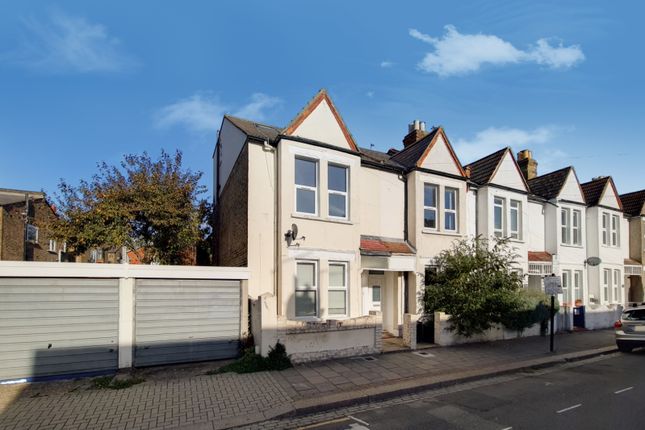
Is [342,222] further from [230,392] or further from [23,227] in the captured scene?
[23,227]

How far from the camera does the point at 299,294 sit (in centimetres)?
1084

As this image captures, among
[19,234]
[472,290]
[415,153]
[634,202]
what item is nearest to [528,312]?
[472,290]

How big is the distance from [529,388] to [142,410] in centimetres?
799

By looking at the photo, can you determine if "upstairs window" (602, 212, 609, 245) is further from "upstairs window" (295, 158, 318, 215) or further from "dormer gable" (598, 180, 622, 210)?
"upstairs window" (295, 158, 318, 215)

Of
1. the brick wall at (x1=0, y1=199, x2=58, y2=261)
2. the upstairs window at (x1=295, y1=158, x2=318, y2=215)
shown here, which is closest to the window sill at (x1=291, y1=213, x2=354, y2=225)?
the upstairs window at (x1=295, y1=158, x2=318, y2=215)

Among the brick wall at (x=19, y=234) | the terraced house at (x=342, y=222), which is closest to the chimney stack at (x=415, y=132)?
the terraced house at (x=342, y=222)

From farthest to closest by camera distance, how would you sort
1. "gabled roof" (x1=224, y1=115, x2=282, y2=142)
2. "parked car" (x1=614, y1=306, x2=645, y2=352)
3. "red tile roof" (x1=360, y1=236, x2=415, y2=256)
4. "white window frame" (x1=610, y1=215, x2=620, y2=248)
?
"white window frame" (x1=610, y1=215, x2=620, y2=248), "gabled roof" (x1=224, y1=115, x2=282, y2=142), "parked car" (x1=614, y1=306, x2=645, y2=352), "red tile roof" (x1=360, y1=236, x2=415, y2=256)

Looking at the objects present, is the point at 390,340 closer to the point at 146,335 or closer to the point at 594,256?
the point at 146,335

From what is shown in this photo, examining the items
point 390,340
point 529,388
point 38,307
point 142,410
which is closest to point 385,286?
point 390,340

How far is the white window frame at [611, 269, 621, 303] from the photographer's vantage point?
19781mm

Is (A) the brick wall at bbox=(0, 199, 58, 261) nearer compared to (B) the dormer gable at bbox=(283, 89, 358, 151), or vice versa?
(B) the dormer gable at bbox=(283, 89, 358, 151)

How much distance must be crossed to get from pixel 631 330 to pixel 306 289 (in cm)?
1104

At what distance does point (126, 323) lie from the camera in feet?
29.1

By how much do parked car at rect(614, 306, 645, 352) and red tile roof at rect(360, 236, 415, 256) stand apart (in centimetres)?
756
